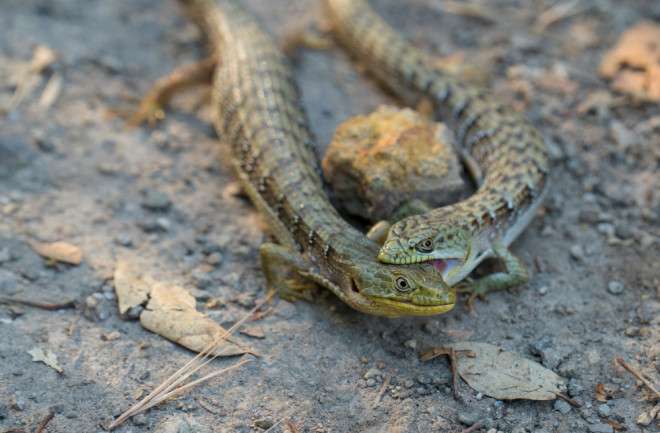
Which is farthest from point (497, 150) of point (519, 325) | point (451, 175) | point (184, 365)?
point (184, 365)

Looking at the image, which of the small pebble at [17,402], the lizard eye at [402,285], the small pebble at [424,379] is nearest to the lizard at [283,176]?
the lizard eye at [402,285]

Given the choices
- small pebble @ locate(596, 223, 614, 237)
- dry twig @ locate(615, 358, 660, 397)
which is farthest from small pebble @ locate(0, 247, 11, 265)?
small pebble @ locate(596, 223, 614, 237)

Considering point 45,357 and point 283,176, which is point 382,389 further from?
point 45,357

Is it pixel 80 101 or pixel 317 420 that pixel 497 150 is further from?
pixel 80 101

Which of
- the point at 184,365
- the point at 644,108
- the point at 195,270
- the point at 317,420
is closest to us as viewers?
the point at 317,420

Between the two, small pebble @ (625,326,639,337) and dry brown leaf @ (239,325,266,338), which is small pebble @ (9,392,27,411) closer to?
dry brown leaf @ (239,325,266,338)

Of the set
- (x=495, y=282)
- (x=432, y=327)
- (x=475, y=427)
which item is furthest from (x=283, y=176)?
(x=475, y=427)
